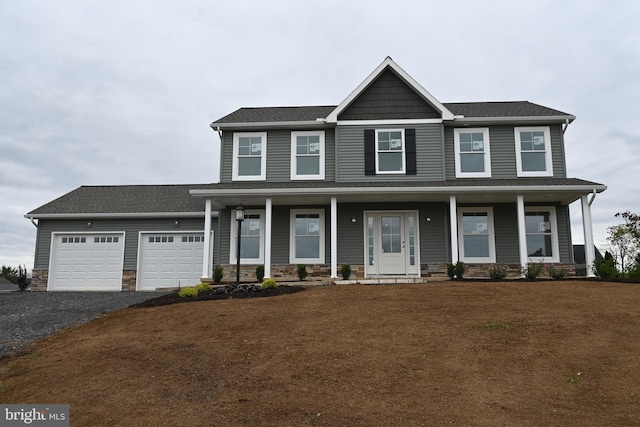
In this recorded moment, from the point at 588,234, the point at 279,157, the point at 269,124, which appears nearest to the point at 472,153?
the point at 588,234

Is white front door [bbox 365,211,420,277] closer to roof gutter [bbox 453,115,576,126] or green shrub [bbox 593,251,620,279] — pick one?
roof gutter [bbox 453,115,576,126]

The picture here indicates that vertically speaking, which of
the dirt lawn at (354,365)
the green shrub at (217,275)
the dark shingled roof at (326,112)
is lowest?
the dirt lawn at (354,365)

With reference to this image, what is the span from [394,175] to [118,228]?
34.7 feet

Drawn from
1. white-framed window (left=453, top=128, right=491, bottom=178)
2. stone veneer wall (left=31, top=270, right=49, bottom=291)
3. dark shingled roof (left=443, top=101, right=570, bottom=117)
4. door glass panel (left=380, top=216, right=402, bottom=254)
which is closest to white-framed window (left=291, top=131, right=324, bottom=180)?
door glass panel (left=380, top=216, right=402, bottom=254)

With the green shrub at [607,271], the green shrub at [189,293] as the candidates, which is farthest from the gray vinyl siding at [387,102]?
the green shrub at [189,293]

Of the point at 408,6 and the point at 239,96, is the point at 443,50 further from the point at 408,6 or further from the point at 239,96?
the point at 239,96

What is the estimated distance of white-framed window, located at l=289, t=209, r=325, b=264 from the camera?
14188 millimetres

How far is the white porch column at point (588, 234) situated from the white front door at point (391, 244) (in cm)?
491

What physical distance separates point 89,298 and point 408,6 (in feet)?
45.8

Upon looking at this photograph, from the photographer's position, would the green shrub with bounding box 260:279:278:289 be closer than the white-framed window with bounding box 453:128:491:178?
Yes

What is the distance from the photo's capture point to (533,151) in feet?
46.9

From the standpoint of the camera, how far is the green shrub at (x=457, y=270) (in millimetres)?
12180

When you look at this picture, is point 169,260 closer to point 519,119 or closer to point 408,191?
point 408,191

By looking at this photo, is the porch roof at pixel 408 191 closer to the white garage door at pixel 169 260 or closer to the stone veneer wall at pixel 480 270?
the stone veneer wall at pixel 480 270
